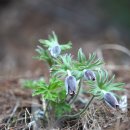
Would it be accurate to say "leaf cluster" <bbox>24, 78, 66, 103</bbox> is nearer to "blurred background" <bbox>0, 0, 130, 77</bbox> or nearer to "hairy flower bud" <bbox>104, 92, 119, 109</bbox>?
"hairy flower bud" <bbox>104, 92, 119, 109</bbox>

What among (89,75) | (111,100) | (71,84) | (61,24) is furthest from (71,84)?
(61,24)

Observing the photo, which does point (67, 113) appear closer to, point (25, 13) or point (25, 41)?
point (25, 41)

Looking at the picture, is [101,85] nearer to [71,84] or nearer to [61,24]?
[71,84]

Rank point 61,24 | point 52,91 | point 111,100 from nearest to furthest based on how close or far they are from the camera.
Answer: point 111,100 → point 52,91 → point 61,24

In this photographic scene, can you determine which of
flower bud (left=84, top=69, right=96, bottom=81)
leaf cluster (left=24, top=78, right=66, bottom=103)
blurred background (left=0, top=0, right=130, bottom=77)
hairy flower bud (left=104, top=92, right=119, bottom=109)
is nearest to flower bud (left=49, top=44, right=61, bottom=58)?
leaf cluster (left=24, top=78, right=66, bottom=103)

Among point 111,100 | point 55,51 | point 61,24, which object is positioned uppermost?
point 61,24

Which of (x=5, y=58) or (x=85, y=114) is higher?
(x=5, y=58)

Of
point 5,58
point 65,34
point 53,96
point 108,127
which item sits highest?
point 65,34

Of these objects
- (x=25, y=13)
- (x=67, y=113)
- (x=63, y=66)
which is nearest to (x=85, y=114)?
(x=67, y=113)
